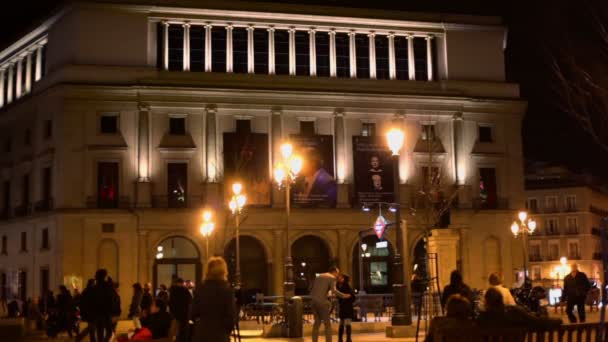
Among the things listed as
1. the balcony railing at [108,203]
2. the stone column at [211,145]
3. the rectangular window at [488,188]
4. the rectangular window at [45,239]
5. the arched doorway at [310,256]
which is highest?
the stone column at [211,145]

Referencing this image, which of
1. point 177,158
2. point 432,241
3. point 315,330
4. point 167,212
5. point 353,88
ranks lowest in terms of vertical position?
point 315,330

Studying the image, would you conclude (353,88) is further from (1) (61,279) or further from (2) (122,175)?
(1) (61,279)

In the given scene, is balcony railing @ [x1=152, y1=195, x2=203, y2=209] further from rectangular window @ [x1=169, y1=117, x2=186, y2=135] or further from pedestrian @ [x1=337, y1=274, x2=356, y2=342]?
pedestrian @ [x1=337, y1=274, x2=356, y2=342]

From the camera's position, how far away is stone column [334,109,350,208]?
5222 centimetres

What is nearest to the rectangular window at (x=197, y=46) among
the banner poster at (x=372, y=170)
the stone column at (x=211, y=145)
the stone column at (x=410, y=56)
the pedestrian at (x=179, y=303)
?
the stone column at (x=211, y=145)

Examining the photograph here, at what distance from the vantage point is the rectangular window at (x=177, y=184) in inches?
1987

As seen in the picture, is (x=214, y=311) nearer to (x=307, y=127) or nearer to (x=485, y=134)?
(x=307, y=127)

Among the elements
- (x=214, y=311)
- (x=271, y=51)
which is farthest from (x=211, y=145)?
(x=214, y=311)

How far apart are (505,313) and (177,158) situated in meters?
39.8

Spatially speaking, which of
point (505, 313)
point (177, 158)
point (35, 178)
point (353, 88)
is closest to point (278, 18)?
point (353, 88)

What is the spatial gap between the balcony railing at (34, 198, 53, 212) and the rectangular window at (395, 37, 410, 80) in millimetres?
22043

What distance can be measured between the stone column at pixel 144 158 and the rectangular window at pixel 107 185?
4.33 ft

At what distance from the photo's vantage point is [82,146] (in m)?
49.9

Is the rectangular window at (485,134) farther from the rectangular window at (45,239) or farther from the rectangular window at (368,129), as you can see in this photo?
the rectangular window at (45,239)
